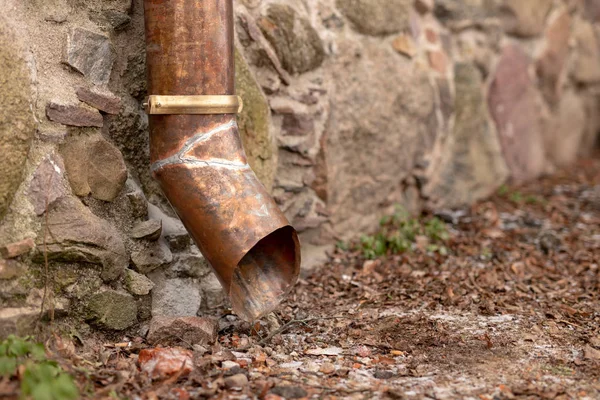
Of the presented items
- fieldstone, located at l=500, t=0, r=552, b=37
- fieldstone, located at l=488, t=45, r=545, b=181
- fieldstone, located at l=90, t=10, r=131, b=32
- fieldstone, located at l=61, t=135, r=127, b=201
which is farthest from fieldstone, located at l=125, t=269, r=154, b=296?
fieldstone, located at l=500, t=0, r=552, b=37

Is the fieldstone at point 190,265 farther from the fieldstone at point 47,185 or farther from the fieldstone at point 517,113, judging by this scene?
the fieldstone at point 517,113

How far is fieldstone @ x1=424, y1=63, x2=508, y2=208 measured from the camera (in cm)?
389

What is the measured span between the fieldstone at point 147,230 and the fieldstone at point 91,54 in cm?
44

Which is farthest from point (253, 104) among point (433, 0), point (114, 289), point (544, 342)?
point (433, 0)

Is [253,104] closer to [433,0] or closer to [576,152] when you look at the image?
[433,0]

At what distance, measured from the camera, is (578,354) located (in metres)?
2.04

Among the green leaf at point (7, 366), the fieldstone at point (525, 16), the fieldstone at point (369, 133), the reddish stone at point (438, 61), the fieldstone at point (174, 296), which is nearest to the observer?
the green leaf at point (7, 366)

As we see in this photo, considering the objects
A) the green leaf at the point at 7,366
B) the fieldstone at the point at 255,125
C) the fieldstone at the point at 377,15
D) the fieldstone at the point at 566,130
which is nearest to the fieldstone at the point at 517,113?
the fieldstone at the point at 566,130

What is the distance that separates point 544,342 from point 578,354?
115 mm

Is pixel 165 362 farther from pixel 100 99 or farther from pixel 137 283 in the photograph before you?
pixel 100 99

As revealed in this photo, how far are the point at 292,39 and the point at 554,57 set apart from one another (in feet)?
8.71

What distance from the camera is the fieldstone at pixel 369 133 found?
3061mm

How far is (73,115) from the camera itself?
77.9 inches

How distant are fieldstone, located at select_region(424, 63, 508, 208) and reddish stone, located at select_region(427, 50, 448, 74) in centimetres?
13
